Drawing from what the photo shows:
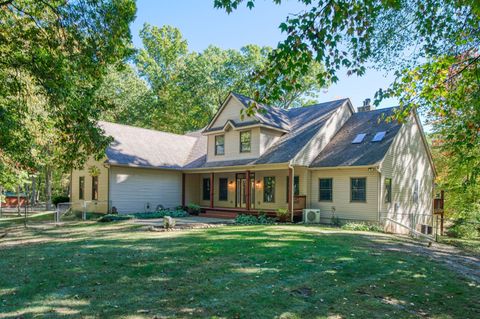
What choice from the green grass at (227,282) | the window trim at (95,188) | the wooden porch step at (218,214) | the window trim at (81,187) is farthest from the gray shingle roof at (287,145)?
the green grass at (227,282)

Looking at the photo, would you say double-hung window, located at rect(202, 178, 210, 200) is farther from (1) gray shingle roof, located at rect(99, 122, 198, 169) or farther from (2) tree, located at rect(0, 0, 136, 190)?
(2) tree, located at rect(0, 0, 136, 190)

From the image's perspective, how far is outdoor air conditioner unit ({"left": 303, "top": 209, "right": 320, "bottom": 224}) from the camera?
711 inches

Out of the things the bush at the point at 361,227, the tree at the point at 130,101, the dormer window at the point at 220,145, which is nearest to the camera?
the bush at the point at 361,227

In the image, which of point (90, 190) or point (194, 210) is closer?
point (90, 190)

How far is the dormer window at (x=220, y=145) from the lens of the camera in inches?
891

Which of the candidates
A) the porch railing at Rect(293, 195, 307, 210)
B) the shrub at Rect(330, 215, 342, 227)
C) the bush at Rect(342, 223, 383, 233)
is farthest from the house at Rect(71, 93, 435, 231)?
the bush at Rect(342, 223, 383, 233)

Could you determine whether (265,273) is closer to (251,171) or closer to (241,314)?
(241,314)

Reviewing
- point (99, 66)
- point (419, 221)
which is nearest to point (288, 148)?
point (419, 221)

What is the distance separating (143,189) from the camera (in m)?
22.0

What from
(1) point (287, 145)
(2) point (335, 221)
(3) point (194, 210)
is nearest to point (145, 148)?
(3) point (194, 210)

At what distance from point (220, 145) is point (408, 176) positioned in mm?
11233

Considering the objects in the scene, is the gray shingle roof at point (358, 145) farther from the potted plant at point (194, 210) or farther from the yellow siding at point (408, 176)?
the potted plant at point (194, 210)

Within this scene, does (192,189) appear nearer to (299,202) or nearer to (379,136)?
(299,202)

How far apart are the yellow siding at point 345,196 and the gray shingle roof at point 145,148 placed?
31.6 ft
